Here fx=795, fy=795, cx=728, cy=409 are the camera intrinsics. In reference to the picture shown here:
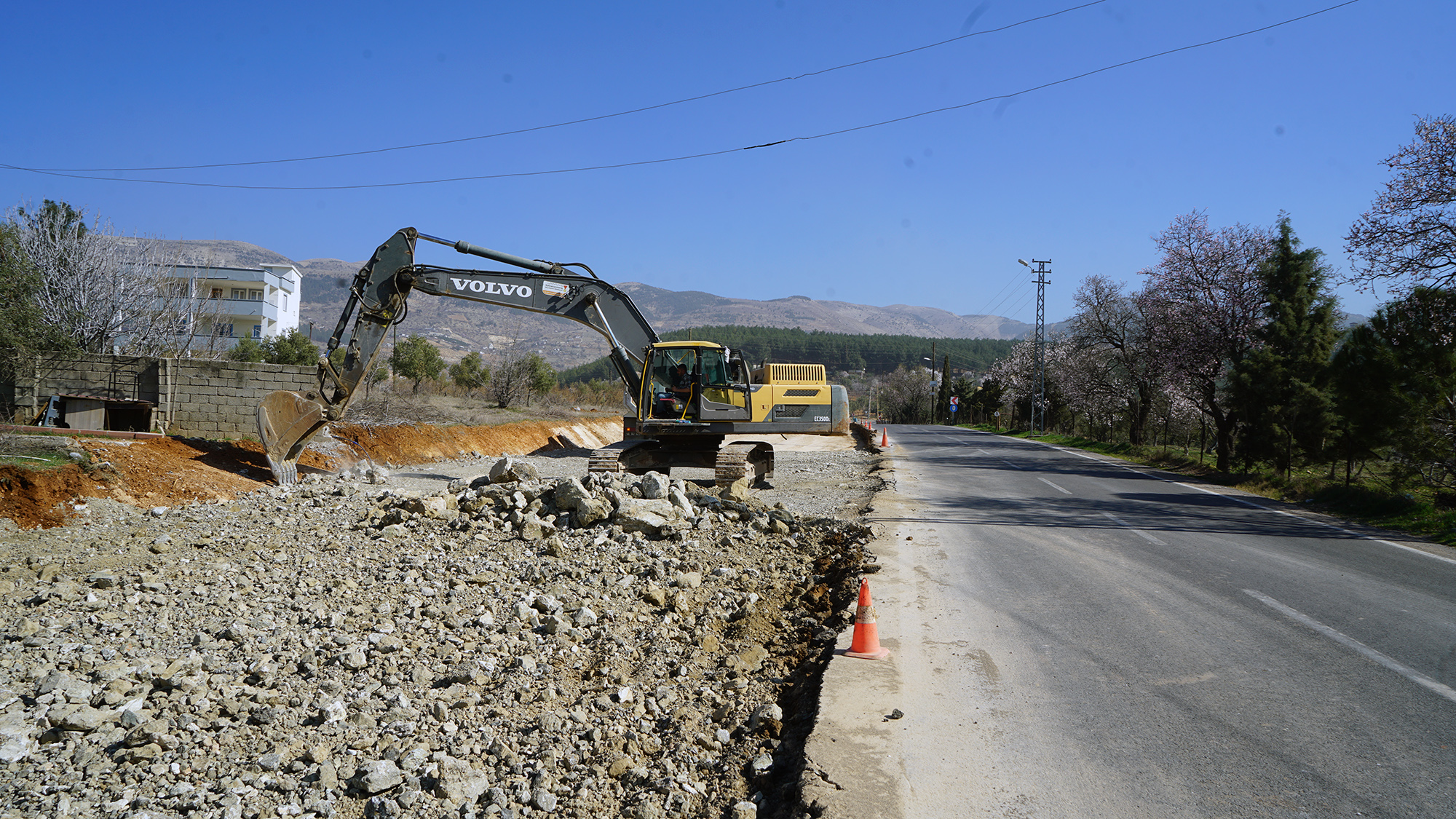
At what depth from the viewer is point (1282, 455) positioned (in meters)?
20.0

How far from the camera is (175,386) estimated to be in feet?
53.7

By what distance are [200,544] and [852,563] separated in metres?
6.88

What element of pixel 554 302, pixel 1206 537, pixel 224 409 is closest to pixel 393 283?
pixel 554 302

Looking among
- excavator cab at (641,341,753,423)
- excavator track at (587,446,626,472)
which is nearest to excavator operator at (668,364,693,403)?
excavator cab at (641,341,753,423)

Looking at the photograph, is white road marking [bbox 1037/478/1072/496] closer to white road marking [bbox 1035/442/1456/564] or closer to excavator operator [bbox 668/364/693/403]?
white road marking [bbox 1035/442/1456/564]

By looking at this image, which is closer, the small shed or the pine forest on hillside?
the small shed

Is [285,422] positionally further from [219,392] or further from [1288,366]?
[1288,366]

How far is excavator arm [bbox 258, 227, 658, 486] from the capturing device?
42.6 ft

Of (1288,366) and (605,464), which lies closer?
(605,464)

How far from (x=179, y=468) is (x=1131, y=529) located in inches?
557

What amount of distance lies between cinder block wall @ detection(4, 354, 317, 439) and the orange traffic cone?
47.8 feet

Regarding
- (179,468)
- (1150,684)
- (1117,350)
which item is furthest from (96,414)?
(1117,350)

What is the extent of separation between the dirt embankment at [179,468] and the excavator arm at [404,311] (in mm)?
803

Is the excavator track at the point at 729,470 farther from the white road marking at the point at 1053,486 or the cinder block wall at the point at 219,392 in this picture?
the cinder block wall at the point at 219,392
